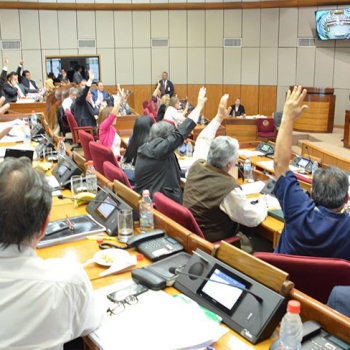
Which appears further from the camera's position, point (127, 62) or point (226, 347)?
point (127, 62)

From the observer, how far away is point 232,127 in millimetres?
11727

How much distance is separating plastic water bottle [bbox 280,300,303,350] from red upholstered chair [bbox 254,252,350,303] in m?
0.55

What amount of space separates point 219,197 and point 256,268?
1.37m

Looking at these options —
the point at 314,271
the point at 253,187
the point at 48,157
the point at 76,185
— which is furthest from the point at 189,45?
the point at 314,271

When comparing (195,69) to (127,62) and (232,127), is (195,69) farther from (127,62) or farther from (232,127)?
(232,127)

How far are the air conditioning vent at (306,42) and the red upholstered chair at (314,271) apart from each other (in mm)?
12907

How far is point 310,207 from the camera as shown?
2.55m

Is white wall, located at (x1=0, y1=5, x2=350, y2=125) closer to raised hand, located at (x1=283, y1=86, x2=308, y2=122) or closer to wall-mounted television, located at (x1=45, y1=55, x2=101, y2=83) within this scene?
wall-mounted television, located at (x1=45, y1=55, x2=101, y2=83)

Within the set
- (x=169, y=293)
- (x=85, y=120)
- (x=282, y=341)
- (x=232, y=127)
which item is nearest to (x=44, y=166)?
(x=169, y=293)

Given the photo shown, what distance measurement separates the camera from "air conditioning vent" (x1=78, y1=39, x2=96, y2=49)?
48.1 feet

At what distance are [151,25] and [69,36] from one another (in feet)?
8.90

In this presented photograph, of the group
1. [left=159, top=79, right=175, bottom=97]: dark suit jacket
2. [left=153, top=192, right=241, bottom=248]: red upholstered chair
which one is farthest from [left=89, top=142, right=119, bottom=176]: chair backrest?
[left=159, top=79, right=175, bottom=97]: dark suit jacket

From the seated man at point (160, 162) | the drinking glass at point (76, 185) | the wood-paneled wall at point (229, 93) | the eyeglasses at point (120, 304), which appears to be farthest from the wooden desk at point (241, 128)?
the eyeglasses at point (120, 304)

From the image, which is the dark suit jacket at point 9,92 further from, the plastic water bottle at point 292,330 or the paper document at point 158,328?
the plastic water bottle at point 292,330
